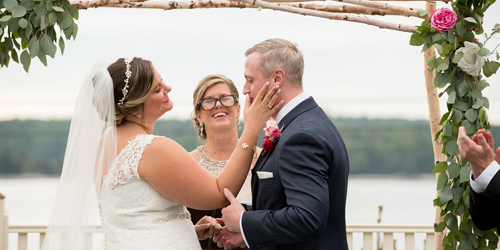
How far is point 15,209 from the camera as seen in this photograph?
5441 millimetres

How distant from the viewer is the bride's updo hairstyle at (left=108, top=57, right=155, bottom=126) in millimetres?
2389

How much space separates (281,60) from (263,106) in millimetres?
238

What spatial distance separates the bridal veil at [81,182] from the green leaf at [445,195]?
2.00 m

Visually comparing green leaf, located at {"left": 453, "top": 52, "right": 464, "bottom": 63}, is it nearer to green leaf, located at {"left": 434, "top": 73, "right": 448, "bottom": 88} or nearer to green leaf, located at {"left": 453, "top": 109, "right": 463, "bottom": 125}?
green leaf, located at {"left": 434, "top": 73, "right": 448, "bottom": 88}

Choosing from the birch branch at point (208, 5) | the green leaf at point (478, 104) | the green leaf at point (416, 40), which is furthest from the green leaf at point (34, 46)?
the green leaf at point (478, 104)

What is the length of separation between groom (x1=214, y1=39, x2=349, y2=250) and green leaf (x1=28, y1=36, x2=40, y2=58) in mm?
1240

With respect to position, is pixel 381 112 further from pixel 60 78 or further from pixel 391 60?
pixel 60 78

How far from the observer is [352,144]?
5902 mm

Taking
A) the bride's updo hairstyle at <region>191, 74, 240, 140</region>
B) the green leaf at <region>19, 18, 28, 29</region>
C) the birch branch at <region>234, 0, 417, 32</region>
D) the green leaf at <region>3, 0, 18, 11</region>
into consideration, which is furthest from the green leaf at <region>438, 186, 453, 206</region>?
the green leaf at <region>3, 0, 18, 11</region>

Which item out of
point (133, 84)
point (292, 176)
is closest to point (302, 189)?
point (292, 176)

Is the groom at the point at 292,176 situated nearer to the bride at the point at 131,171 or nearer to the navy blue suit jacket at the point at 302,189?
the navy blue suit jacket at the point at 302,189

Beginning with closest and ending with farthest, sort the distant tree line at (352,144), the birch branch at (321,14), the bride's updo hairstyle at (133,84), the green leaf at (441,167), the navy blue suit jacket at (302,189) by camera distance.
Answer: the navy blue suit jacket at (302,189), the bride's updo hairstyle at (133,84), the green leaf at (441,167), the birch branch at (321,14), the distant tree line at (352,144)

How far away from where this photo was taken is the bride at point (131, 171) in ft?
7.47

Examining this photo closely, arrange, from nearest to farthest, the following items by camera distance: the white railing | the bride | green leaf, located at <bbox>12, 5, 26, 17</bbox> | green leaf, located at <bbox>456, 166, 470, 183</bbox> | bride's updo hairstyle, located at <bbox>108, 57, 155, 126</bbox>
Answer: the bride → bride's updo hairstyle, located at <bbox>108, 57, 155, 126</bbox> → green leaf, located at <bbox>12, 5, 26, 17</bbox> → green leaf, located at <bbox>456, 166, 470, 183</bbox> → the white railing
